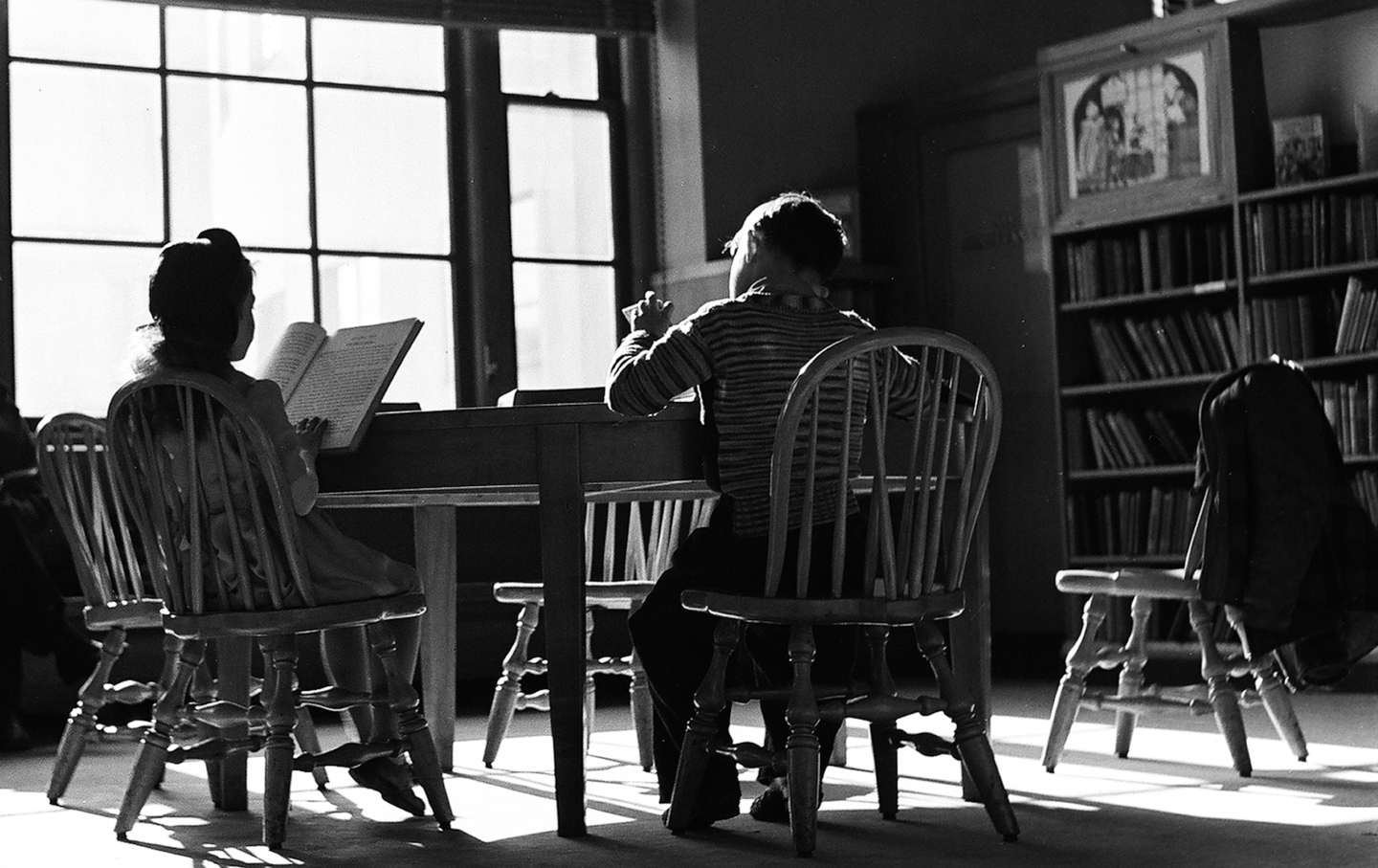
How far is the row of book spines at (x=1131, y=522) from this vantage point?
19.1 ft

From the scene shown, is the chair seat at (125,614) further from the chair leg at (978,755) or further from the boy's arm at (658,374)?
the chair leg at (978,755)

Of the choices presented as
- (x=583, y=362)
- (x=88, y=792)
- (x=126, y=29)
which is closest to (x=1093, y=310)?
(x=583, y=362)

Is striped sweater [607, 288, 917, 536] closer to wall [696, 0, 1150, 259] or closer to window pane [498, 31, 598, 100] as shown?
wall [696, 0, 1150, 259]

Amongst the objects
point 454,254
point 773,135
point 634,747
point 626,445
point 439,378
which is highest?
point 773,135

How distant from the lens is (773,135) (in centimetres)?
671

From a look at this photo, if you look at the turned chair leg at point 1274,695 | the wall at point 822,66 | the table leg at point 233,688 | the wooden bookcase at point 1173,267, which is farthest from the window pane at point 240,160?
the turned chair leg at point 1274,695

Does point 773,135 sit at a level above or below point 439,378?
above

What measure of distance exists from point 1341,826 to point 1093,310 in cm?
356

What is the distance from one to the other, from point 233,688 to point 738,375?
3.75 ft

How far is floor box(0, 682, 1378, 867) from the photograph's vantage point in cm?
260

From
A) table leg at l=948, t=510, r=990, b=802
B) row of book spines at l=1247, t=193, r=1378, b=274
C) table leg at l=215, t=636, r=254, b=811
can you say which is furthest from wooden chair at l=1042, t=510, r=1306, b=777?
row of book spines at l=1247, t=193, r=1378, b=274

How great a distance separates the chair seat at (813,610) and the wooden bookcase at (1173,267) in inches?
121

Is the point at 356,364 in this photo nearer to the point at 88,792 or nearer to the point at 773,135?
the point at 88,792

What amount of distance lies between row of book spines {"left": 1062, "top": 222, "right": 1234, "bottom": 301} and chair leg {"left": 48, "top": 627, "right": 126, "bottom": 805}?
359cm
